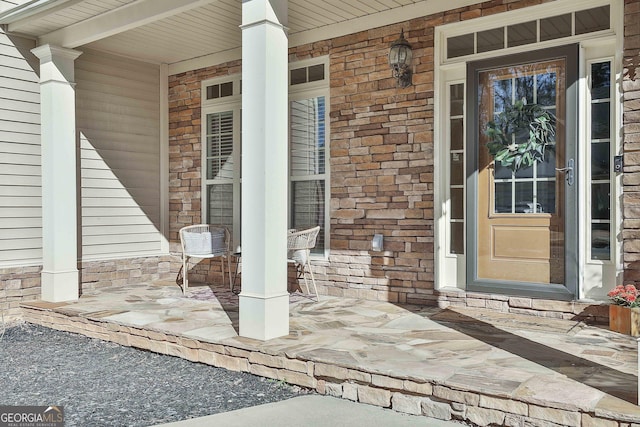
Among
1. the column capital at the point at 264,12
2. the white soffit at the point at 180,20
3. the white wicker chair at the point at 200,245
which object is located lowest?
the white wicker chair at the point at 200,245

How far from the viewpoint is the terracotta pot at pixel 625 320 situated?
3809 mm

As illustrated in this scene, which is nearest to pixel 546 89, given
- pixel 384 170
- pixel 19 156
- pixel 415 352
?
pixel 384 170

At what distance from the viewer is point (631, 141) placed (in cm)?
403

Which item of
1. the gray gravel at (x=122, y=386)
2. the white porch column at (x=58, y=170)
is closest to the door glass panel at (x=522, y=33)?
the gray gravel at (x=122, y=386)

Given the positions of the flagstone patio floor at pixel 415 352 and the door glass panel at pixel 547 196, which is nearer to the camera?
the flagstone patio floor at pixel 415 352

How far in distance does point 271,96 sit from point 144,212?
12.0 ft

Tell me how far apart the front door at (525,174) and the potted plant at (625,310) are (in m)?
0.43

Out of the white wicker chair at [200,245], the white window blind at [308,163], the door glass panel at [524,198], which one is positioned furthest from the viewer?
the white window blind at [308,163]

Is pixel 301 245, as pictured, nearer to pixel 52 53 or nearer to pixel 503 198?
pixel 503 198

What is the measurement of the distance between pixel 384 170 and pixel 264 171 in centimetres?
182

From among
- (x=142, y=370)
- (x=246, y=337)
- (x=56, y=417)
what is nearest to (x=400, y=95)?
(x=246, y=337)

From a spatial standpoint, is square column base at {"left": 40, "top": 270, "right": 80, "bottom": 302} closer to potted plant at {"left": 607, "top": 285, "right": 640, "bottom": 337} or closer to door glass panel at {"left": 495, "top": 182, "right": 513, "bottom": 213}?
door glass panel at {"left": 495, "top": 182, "right": 513, "bottom": 213}

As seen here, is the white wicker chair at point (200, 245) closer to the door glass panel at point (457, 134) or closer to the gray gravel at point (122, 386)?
the gray gravel at point (122, 386)

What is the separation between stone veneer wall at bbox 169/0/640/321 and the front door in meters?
0.26
